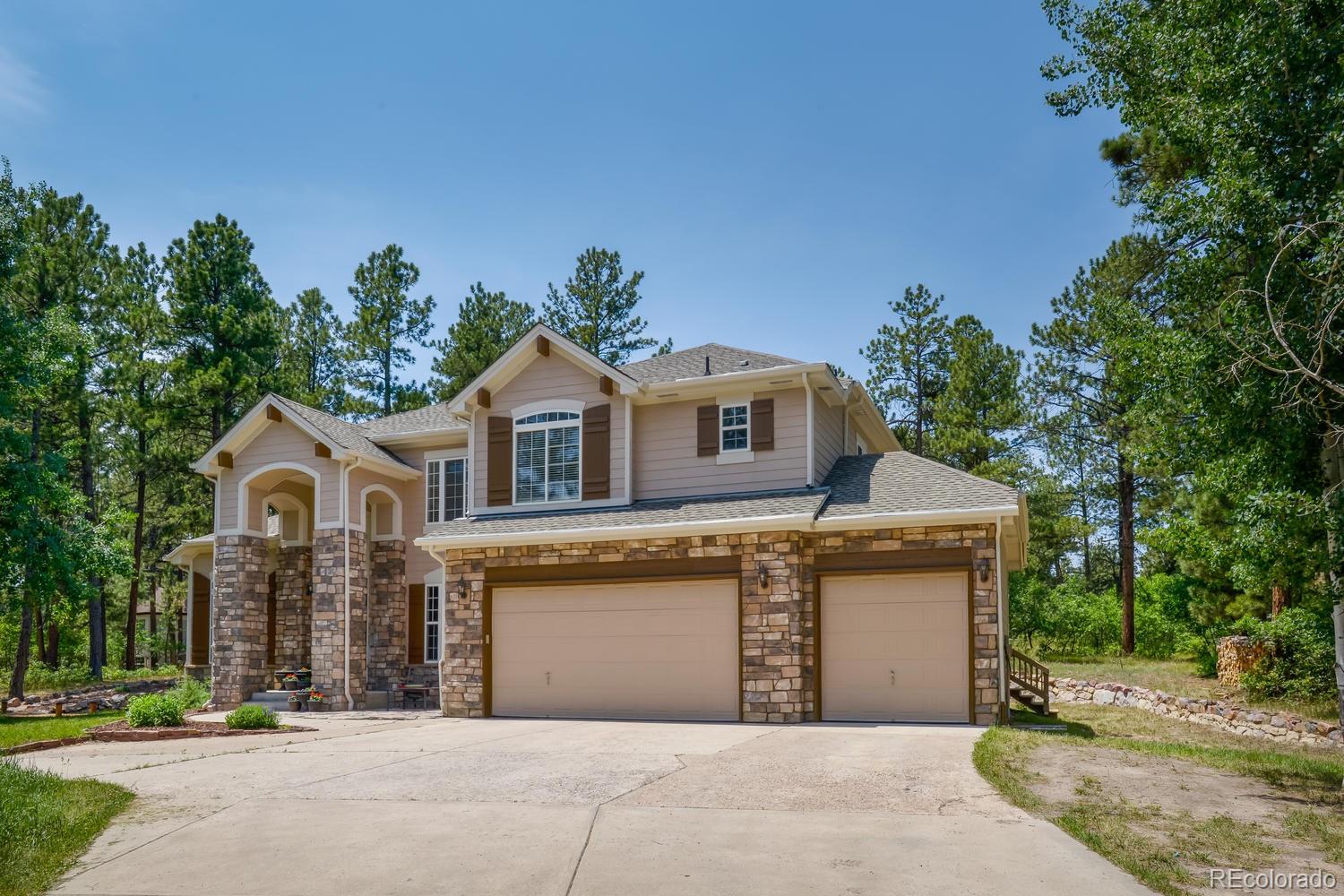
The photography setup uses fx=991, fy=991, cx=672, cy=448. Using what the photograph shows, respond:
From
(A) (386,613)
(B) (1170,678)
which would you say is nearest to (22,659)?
(A) (386,613)

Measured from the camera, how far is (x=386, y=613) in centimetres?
2131

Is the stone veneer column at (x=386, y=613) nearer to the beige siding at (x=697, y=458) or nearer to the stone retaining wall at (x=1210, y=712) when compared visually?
the beige siding at (x=697, y=458)

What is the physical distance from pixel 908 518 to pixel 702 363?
5.81 m

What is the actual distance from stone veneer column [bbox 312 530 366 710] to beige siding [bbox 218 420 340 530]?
65cm

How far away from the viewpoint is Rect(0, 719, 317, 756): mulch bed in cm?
1360

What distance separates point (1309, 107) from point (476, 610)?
13820 mm

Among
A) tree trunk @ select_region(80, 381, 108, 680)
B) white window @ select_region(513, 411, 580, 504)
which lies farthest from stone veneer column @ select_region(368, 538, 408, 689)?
tree trunk @ select_region(80, 381, 108, 680)

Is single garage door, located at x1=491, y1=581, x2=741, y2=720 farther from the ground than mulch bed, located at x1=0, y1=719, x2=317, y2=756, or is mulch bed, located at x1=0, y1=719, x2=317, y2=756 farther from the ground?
single garage door, located at x1=491, y1=581, x2=741, y2=720

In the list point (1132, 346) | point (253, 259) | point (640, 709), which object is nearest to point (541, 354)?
point (640, 709)

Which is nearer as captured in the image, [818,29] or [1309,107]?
[1309,107]

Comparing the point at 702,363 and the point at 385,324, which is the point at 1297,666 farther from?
the point at 385,324

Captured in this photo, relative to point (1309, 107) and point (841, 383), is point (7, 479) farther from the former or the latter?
point (1309, 107)

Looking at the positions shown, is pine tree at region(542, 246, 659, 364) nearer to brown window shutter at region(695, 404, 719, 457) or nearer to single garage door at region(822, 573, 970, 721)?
brown window shutter at region(695, 404, 719, 457)

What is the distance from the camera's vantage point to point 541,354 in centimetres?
1861
